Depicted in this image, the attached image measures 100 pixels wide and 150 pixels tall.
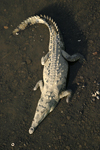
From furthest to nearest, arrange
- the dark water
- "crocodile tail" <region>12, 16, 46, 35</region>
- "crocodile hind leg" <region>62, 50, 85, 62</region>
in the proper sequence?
"crocodile tail" <region>12, 16, 46, 35</region>, "crocodile hind leg" <region>62, 50, 85, 62</region>, the dark water

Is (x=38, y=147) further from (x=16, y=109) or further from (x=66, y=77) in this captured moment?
(x=66, y=77)

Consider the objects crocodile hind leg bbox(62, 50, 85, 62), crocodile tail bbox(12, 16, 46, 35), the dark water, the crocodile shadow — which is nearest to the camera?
the dark water

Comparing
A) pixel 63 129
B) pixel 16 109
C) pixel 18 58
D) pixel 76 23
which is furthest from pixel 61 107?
pixel 76 23

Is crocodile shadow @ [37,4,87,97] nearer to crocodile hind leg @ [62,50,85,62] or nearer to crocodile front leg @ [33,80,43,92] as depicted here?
crocodile hind leg @ [62,50,85,62]

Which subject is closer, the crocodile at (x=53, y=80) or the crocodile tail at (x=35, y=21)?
the crocodile at (x=53, y=80)

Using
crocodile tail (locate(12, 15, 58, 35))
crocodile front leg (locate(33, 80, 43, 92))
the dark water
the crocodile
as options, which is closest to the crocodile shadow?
the dark water

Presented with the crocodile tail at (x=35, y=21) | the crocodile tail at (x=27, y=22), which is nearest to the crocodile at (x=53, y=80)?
the crocodile tail at (x=35, y=21)

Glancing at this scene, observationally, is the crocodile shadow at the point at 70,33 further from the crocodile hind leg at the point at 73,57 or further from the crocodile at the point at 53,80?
the crocodile at the point at 53,80
